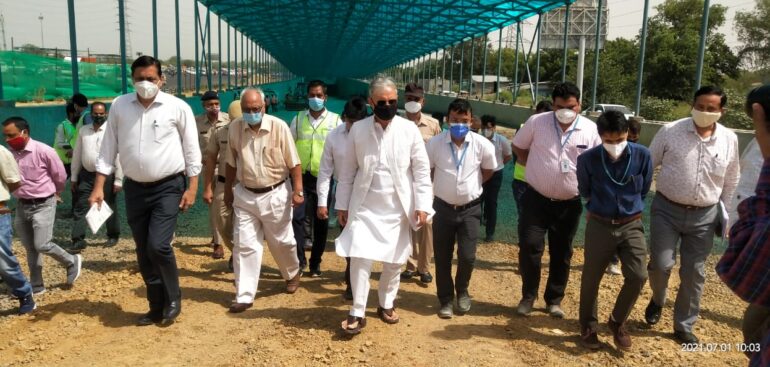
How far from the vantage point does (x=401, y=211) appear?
13.6 feet

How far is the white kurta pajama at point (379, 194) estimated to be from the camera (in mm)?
4074

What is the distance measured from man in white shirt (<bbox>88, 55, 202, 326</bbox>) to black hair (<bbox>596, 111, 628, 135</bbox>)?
295 cm

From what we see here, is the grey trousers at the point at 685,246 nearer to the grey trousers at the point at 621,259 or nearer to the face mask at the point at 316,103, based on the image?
the grey trousers at the point at 621,259

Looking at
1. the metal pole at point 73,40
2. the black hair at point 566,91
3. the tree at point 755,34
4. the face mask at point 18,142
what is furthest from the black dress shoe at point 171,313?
the tree at point 755,34

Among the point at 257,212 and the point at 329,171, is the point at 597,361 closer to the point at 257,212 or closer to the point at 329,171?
the point at 329,171

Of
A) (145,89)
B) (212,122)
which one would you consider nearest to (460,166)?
(145,89)

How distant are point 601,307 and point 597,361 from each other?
3.88ft

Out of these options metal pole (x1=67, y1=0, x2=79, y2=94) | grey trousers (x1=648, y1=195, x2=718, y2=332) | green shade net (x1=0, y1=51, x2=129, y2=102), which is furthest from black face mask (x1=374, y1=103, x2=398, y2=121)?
green shade net (x1=0, y1=51, x2=129, y2=102)

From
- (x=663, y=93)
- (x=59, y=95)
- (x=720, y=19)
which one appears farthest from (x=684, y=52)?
(x=59, y=95)

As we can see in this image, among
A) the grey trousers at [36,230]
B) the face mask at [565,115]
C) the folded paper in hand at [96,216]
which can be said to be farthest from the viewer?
the grey trousers at [36,230]

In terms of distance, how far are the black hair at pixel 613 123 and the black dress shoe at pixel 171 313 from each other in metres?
3.37

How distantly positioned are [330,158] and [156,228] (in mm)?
1431

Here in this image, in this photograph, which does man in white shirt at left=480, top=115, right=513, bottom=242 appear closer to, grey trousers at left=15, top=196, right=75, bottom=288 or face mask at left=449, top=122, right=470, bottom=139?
face mask at left=449, top=122, right=470, bottom=139

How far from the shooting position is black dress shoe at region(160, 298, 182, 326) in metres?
4.38
